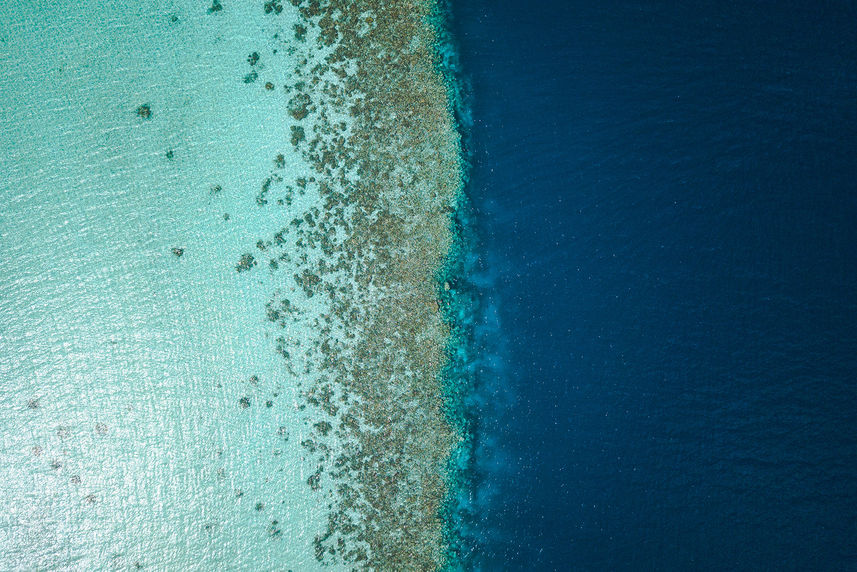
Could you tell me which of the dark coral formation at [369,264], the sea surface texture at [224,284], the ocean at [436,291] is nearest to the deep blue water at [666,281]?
the ocean at [436,291]

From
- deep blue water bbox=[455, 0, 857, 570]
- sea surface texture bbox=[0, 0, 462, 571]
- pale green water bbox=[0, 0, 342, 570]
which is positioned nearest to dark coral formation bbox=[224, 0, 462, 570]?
sea surface texture bbox=[0, 0, 462, 571]

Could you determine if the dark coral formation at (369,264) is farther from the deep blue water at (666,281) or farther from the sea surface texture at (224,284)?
the deep blue water at (666,281)

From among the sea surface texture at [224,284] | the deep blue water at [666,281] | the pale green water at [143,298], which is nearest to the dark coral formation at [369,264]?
the sea surface texture at [224,284]

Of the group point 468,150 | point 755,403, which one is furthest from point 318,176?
point 755,403

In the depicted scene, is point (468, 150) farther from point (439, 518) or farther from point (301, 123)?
point (439, 518)

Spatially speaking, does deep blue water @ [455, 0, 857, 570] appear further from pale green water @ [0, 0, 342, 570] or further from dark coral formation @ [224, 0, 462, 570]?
pale green water @ [0, 0, 342, 570]

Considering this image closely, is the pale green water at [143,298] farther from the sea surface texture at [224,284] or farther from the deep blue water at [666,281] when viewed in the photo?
the deep blue water at [666,281]

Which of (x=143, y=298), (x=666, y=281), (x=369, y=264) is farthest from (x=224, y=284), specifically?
A: (x=666, y=281)

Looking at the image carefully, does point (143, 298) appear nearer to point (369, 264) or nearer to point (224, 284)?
point (224, 284)
